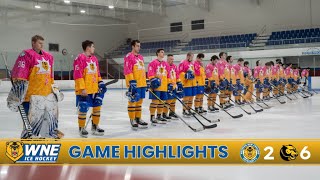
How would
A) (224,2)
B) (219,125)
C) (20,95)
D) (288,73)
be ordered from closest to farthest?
(20,95) → (219,125) → (288,73) → (224,2)

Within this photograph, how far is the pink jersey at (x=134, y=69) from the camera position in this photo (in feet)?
16.8

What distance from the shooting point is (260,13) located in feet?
69.3

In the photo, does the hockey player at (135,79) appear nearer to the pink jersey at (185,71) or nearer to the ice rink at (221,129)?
the ice rink at (221,129)

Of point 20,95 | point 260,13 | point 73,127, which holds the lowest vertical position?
point 73,127

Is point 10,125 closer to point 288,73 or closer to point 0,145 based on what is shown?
point 0,145

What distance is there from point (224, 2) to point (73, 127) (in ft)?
60.8

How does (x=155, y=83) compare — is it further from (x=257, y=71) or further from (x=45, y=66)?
(x=257, y=71)

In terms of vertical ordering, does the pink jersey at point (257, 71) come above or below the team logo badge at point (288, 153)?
above

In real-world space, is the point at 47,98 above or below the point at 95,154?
above

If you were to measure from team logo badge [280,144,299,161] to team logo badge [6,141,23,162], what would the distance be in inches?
64.4

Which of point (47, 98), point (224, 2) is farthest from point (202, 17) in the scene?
point (47, 98)

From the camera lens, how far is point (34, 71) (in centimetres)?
346

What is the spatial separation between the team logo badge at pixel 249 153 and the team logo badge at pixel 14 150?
140 cm

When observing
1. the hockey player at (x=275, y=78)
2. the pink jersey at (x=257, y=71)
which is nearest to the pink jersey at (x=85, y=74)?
the pink jersey at (x=257, y=71)
